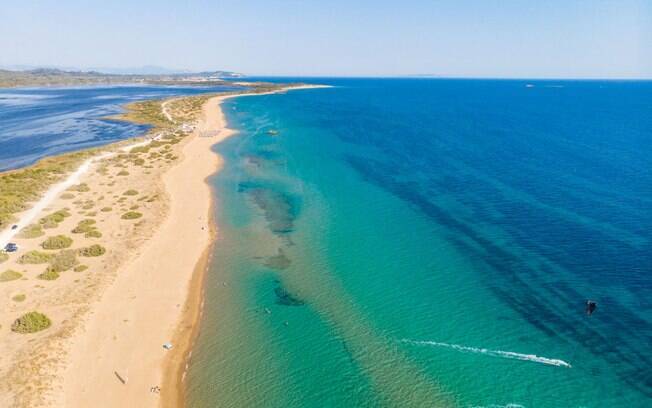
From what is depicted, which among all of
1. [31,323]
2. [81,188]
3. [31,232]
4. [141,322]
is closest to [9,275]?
[31,323]

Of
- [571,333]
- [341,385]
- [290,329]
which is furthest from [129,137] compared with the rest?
[571,333]

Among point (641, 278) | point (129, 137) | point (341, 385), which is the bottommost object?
point (341, 385)

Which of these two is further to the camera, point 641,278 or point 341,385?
point 641,278

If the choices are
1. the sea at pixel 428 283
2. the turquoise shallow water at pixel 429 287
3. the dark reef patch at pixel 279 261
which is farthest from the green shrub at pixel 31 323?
the dark reef patch at pixel 279 261

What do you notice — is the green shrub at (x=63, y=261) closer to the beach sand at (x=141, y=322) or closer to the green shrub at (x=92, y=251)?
the green shrub at (x=92, y=251)

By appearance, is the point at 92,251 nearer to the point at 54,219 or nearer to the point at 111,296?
the point at 111,296

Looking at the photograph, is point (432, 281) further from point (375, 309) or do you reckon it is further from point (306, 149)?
point (306, 149)
